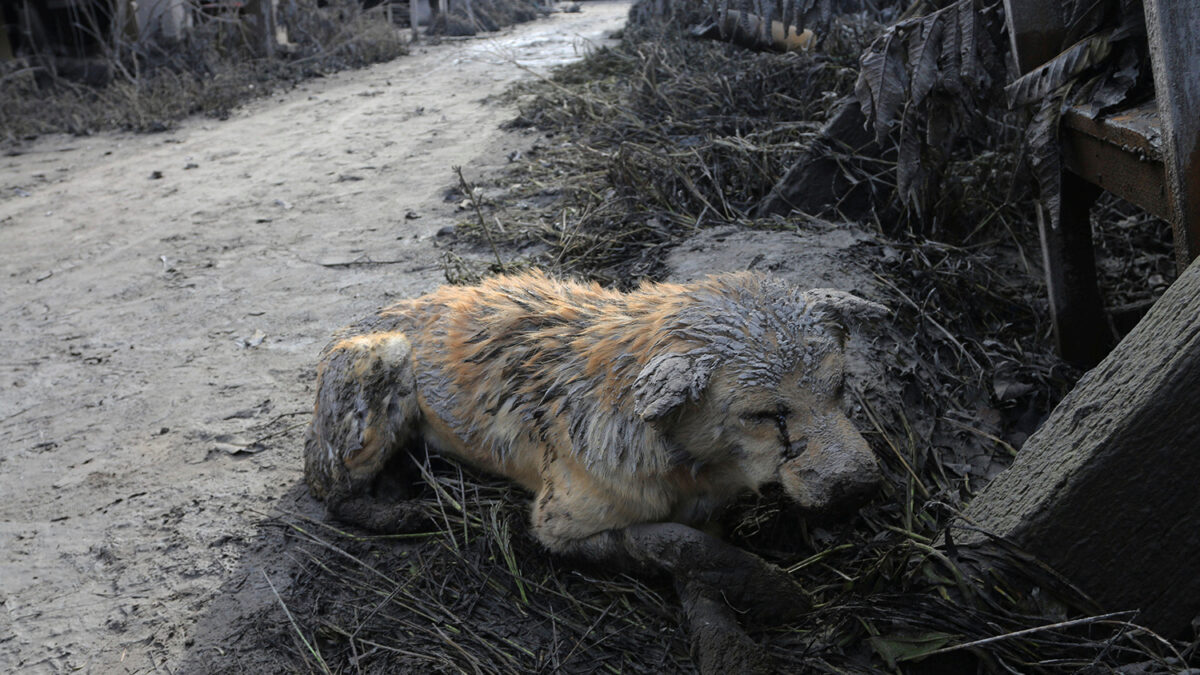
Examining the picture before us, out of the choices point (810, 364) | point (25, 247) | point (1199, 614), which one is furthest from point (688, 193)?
point (25, 247)

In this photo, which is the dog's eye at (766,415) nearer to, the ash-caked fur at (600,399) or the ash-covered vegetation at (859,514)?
the ash-caked fur at (600,399)

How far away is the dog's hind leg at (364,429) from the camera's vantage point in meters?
3.71

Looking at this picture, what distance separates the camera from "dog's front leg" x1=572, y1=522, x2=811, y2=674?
2652mm

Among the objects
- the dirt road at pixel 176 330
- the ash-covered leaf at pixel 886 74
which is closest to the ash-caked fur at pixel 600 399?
the dirt road at pixel 176 330

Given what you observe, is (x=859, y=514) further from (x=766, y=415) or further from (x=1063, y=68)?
(x=1063, y=68)

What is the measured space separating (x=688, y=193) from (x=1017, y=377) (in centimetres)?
267

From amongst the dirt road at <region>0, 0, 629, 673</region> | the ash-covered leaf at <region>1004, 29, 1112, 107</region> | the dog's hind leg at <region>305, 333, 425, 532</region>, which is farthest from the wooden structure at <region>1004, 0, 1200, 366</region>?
the dirt road at <region>0, 0, 629, 673</region>

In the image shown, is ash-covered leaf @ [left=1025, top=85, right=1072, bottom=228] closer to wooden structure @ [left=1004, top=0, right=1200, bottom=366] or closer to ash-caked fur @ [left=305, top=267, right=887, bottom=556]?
wooden structure @ [left=1004, top=0, right=1200, bottom=366]

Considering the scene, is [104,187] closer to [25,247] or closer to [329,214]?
[25,247]

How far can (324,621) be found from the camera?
322 cm

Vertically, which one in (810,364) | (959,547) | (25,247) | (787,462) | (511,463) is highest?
(810,364)

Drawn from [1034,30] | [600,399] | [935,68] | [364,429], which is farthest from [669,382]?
[1034,30]

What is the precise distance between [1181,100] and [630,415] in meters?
2.03

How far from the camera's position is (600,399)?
10.1 feet
